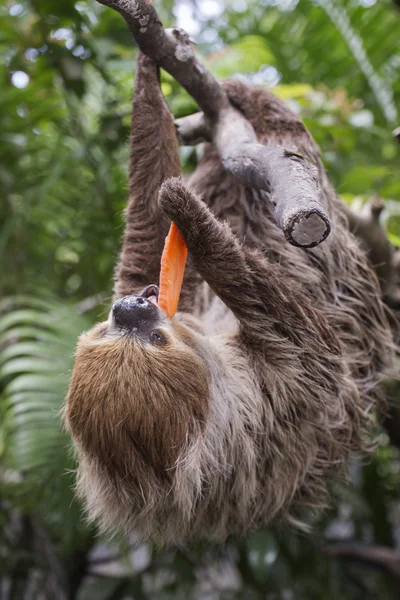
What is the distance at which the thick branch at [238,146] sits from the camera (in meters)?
1.47

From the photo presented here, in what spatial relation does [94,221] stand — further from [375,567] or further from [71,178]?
[375,567]

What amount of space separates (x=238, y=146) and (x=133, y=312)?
2.14ft

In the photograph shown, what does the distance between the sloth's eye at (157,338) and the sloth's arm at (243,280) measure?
0.74ft

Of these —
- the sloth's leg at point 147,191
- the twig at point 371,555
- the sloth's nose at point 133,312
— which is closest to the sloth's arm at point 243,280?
the sloth's nose at point 133,312

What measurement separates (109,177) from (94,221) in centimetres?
30

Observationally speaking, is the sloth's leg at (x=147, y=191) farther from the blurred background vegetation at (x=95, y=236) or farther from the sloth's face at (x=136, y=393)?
the blurred background vegetation at (x=95, y=236)

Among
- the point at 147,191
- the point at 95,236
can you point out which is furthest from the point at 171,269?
the point at 95,236

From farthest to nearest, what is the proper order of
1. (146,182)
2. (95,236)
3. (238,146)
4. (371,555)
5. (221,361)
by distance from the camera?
(371,555) → (95,236) → (146,182) → (221,361) → (238,146)

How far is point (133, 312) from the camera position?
1.95 meters

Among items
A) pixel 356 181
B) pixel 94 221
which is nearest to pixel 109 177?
→ pixel 94 221

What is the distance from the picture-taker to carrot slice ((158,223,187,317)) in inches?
75.6

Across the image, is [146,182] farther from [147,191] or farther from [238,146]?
[238,146]

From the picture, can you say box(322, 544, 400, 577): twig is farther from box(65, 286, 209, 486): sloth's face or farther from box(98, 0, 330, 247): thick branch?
box(98, 0, 330, 247): thick branch

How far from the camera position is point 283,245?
2.55 metres
